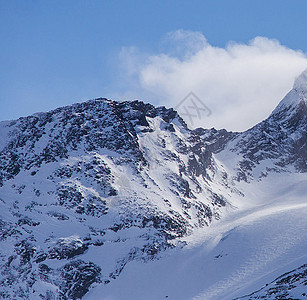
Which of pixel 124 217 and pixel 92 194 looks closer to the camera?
pixel 124 217

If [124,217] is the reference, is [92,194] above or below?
above

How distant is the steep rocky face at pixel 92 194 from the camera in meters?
107

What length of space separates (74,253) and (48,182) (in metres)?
25.1

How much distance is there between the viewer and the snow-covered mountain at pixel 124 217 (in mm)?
103062

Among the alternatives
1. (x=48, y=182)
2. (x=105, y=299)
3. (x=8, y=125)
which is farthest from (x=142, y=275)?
(x=8, y=125)

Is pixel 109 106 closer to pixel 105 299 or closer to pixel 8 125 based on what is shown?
pixel 8 125

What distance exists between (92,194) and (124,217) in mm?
11177

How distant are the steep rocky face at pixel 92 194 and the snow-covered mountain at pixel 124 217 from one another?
0.99 feet

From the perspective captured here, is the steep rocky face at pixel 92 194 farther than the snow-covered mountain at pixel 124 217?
Yes

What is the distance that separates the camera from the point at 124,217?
407 feet

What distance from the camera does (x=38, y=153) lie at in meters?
142

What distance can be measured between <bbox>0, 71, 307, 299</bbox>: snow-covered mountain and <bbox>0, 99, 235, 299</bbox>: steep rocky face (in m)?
0.30

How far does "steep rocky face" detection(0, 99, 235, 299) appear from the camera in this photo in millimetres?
107250

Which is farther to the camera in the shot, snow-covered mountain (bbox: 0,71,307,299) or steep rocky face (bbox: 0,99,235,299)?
steep rocky face (bbox: 0,99,235,299)
